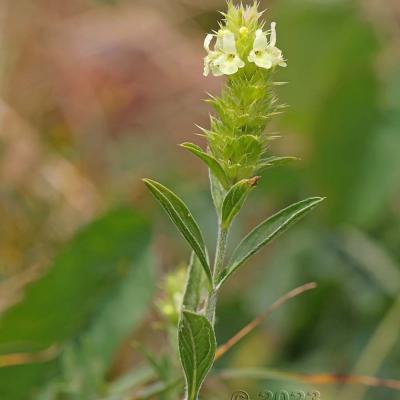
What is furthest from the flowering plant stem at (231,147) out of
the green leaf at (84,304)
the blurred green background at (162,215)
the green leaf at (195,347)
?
the green leaf at (84,304)

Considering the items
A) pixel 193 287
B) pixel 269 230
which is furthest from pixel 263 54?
pixel 193 287

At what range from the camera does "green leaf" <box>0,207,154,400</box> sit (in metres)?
1.68

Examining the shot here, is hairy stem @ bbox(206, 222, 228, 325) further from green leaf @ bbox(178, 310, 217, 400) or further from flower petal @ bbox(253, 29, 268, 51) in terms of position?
flower petal @ bbox(253, 29, 268, 51)

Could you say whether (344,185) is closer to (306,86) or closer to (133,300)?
(306,86)

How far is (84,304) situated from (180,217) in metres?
0.82

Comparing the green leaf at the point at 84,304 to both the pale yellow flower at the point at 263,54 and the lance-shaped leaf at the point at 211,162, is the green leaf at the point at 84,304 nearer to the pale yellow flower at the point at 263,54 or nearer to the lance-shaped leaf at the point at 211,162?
the lance-shaped leaf at the point at 211,162

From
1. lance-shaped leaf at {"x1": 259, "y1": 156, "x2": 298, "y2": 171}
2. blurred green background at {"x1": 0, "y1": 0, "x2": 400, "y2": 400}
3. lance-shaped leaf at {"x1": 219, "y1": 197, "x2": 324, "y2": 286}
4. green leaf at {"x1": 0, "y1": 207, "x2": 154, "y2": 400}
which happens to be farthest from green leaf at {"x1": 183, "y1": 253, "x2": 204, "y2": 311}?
green leaf at {"x1": 0, "y1": 207, "x2": 154, "y2": 400}

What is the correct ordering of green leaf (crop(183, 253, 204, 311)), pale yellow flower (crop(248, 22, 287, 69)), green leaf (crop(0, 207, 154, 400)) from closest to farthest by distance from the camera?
1. pale yellow flower (crop(248, 22, 287, 69))
2. green leaf (crop(183, 253, 204, 311))
3. green leaf (crop(0, 207, 154, 400))

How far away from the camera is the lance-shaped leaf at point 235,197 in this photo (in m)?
0.95

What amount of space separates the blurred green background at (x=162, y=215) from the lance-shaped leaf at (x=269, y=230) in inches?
22.1

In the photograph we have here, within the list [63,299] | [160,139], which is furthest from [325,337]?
[160,139]

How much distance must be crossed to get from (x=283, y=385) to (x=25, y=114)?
5.24ft

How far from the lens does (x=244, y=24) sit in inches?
38.5

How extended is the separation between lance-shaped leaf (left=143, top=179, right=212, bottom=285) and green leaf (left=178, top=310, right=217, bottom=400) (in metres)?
0.07
